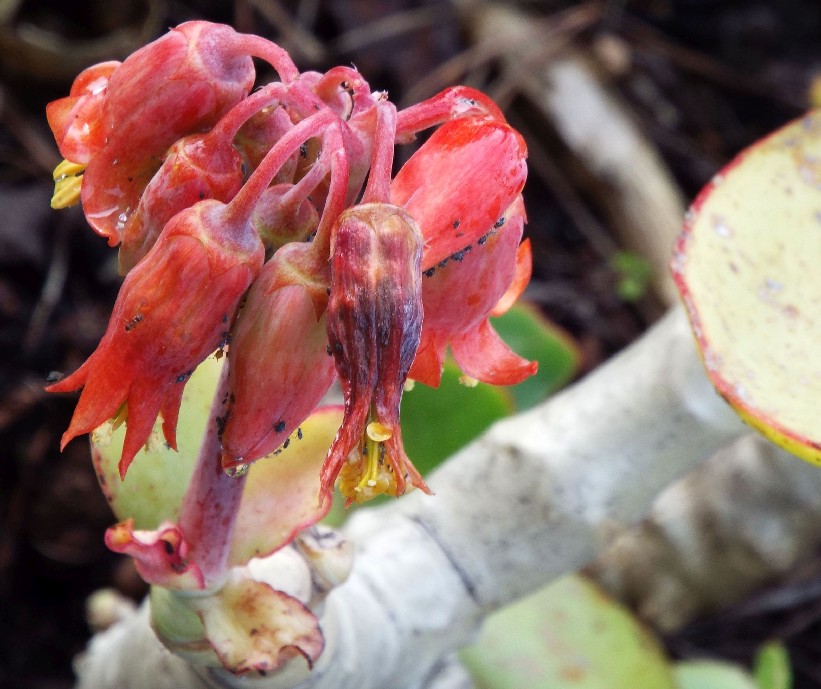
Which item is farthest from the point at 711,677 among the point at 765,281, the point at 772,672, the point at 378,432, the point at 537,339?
the point at 378,432

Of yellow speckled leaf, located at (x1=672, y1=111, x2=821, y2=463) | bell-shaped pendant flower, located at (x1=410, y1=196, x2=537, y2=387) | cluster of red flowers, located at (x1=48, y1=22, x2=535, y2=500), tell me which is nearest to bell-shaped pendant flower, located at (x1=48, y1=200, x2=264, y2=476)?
cluster of red flowers, located at (x1=48, y1=22, x2=535, y2=500)

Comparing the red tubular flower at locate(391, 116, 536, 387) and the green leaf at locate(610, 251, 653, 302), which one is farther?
the green leaf at locate(610, 251, 653, 302)

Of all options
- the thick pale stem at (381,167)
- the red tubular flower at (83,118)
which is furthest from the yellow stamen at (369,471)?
the red tubular flower at (83,118)

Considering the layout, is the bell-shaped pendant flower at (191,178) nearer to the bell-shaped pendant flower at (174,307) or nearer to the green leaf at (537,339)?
the bell-shaped pendant flower at (174,307)

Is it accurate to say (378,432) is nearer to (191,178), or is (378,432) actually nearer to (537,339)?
(191,178)

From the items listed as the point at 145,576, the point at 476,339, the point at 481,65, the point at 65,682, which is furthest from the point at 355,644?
the point at 481,65

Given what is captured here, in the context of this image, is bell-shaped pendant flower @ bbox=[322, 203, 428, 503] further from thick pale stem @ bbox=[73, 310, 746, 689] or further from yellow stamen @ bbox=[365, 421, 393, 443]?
thick pale stem @ bbox=[73, 310, 746, 689]

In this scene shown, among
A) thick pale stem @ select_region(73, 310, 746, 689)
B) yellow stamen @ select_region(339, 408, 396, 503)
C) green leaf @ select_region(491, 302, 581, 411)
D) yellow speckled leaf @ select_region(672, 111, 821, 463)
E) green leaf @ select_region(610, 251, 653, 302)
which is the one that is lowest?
green leaf @ select_region(610, 251, 653, 302)

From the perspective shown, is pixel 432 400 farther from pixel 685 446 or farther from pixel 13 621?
pixel 13 621
